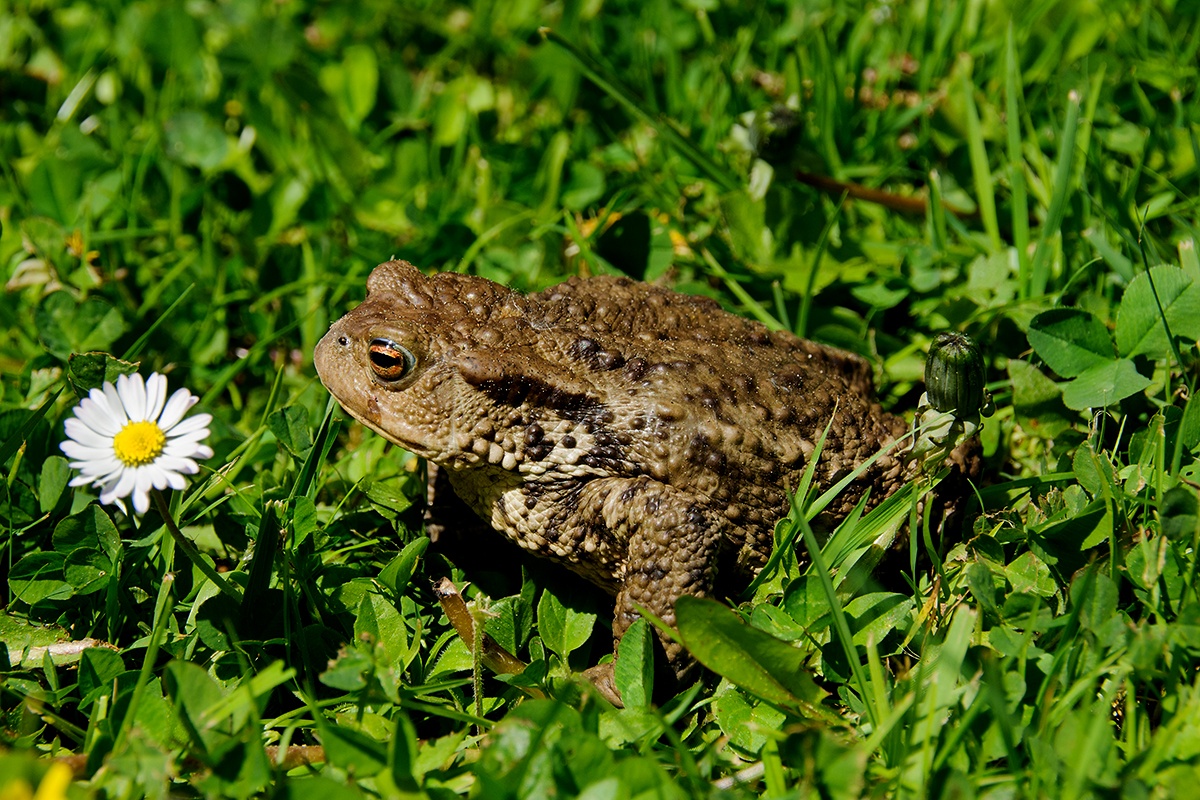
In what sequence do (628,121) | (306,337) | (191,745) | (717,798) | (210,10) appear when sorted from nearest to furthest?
(717,798), (191,745), (306,337), (628,121), (210,10)

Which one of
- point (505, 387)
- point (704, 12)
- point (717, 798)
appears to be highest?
point (704, 12)

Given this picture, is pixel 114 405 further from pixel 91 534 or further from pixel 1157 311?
pixel 1157 311

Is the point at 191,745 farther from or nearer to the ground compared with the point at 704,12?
nearer to the ground

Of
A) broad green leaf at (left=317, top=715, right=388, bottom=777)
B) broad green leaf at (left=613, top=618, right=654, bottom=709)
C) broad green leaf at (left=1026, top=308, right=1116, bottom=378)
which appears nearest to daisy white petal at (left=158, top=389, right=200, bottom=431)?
broad green leaf at (left=317, top=715, right=388, bottom=777)

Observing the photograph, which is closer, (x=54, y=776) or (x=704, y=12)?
(x=54, y=776)

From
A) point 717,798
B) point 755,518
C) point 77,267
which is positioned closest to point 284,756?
point 717,798

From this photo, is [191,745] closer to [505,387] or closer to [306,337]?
[505,387]

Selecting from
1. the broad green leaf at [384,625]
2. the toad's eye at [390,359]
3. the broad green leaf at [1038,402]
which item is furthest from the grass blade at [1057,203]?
the broad green leaf at [384,625]
